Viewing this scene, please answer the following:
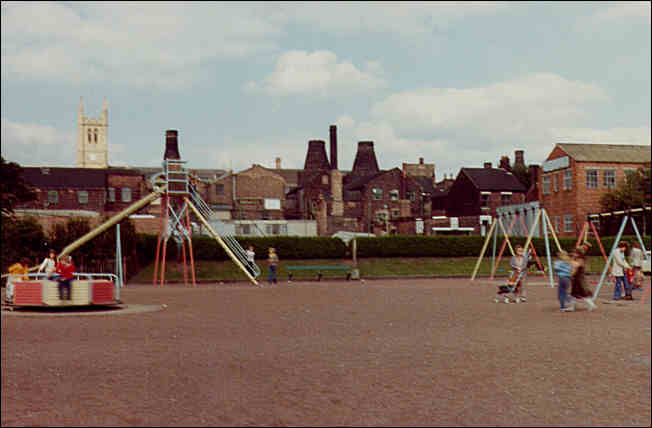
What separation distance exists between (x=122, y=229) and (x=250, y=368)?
28.6 m

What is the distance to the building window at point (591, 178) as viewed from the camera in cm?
5484

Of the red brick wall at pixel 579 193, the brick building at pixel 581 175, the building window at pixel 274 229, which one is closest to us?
the red brick wall at pixel 579 193

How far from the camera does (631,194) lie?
51531 millimetres

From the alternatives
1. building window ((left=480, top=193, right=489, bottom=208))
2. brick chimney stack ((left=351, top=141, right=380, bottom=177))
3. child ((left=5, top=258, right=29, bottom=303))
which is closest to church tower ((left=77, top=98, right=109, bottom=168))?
brick chimney stack ((left=351, top=141, right=380, bottom=177))

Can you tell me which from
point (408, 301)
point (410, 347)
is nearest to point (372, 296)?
point (408, 301)

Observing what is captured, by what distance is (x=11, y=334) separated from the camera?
13.3 meters

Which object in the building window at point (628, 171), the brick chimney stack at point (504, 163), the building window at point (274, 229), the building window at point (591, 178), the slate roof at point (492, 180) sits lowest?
the building window at point (274, 229)

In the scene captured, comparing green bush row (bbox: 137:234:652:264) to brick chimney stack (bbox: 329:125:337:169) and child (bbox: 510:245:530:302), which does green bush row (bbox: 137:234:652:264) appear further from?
brick chimney stack (bbox: 329:125:337:169)

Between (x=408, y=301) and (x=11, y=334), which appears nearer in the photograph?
(x=11, y=334)

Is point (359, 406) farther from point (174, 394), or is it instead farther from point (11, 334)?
point (11, 334)

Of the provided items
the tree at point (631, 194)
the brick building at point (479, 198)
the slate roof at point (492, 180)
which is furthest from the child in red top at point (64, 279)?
the slate roof at point (492, 180)

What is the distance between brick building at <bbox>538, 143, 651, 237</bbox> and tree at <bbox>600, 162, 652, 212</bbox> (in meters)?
1.11

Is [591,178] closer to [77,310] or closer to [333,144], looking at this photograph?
[333,144]

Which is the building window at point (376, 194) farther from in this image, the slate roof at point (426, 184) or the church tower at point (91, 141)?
the church tower at point (91, 141)
